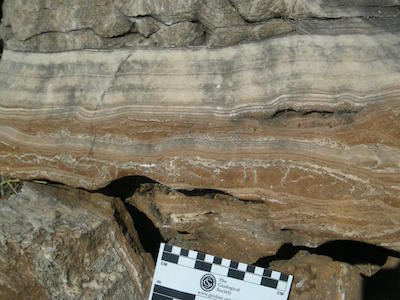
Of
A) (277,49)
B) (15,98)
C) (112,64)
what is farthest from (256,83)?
(15,98)

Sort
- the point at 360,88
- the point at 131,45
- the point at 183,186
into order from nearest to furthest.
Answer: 1. the point at 360,88
2. the point at 183,186
3. the point at 131,45

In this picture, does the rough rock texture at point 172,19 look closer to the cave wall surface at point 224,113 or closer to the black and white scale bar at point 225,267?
the cave wall surface at point 224,113

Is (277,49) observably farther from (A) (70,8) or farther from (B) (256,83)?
(A) (70,8)

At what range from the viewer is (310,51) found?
2.62 meters

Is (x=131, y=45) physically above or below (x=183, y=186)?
above

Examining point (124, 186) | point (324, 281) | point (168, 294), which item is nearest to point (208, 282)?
point (168, 294)

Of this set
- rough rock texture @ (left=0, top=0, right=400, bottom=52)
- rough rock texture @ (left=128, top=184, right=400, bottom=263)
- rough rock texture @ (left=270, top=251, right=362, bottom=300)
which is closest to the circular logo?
rough rock texture @ (left=128, top=184, right=400, bottom=263)

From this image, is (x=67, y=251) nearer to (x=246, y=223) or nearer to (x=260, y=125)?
(x=246, y=223)

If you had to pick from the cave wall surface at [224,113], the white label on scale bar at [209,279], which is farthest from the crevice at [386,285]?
the white label on scale bar at [209,279]

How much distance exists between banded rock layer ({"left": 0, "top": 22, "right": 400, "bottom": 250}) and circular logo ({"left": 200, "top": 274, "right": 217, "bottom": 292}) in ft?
1.63

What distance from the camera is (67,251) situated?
2812 mm

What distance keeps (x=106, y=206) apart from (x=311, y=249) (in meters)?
1.26

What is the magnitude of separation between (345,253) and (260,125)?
112 cm

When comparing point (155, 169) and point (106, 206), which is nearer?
point (155, 169)
